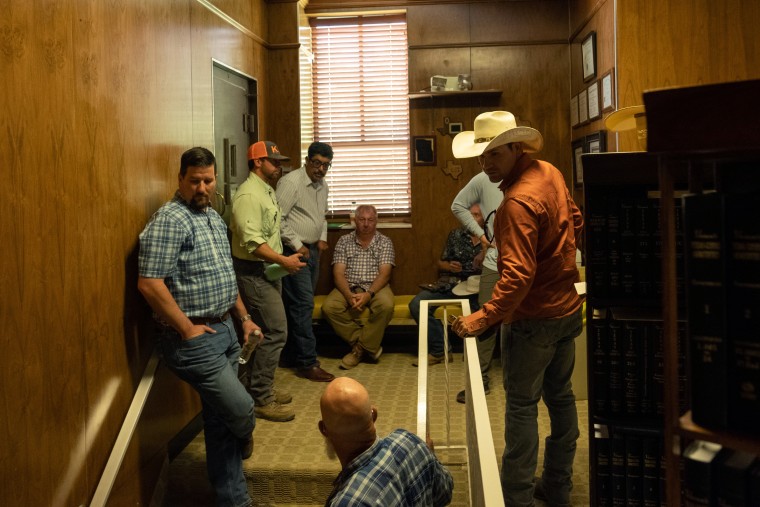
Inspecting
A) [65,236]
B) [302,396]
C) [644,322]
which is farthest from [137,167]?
[644,322]

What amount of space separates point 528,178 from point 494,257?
165 centimetres

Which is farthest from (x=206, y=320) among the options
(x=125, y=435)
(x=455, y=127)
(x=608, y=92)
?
(x=455, y=127)

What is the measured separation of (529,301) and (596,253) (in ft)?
1.79

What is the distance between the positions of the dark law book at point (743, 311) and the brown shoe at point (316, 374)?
12.6 feet

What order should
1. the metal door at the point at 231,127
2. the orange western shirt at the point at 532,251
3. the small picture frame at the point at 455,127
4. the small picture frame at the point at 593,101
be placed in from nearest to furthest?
the orange western shirt at the point at 532,251, the metal door at the point at 231,127, the small picture frame at the point at 593,101, the small picture frame at the point at 455,127

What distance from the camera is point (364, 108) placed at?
20.0 feet

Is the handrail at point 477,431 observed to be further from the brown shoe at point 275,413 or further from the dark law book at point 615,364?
the brown shoe at point 275,413

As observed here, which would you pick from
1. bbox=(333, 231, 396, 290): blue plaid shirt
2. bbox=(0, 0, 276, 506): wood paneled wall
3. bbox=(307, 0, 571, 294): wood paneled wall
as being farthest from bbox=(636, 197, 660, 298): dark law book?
bbox=(307, 0, 571, 294): wood paneled wall

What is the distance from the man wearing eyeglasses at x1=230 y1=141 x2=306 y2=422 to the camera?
12.9 ft

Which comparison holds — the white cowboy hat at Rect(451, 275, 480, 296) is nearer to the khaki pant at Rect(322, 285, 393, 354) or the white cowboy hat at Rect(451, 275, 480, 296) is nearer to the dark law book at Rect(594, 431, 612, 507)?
the khaki pant at Rect(322, 285, 393, 354)

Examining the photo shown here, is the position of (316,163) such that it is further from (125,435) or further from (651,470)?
(651,470)

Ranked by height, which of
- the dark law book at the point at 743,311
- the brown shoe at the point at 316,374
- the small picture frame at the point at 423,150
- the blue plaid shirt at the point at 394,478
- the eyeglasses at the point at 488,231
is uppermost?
the small picture frame at the point at 423,150

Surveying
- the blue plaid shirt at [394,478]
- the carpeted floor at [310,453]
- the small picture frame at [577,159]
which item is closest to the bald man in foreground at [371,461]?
the blue plaid shirt at [394,478]

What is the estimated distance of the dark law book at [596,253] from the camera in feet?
6.89
